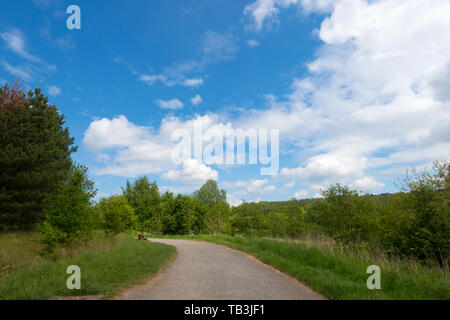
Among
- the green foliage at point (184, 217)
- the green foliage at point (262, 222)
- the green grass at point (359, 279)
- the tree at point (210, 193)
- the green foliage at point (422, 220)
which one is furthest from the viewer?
the tree at point (210, 193)

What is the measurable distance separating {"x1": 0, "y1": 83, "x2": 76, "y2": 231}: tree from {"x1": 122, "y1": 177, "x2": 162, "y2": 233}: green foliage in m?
29.1

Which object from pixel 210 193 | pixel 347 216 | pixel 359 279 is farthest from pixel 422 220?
pixel 210 193

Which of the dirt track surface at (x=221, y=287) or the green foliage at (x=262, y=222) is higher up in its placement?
the dirt track surface at (x=221, y=287)

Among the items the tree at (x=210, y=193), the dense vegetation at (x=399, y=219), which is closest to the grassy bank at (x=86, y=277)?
the dense vegetation at (x=399, y=219)

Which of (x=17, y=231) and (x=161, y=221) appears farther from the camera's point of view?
(x=161, y=221)

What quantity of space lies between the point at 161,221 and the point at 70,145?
26.2m

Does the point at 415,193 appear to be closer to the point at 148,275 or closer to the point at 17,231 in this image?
the point at 148,275

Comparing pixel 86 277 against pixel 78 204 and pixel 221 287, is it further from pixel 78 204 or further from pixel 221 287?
pixel 78 204

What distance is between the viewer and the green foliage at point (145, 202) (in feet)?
166

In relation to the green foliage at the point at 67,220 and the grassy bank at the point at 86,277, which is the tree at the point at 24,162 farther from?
the grassy bank at the point at 86,277

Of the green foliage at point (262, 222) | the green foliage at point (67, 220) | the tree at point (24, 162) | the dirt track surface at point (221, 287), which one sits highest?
the tree at point (24, 162)

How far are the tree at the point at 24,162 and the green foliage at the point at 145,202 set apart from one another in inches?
1145
